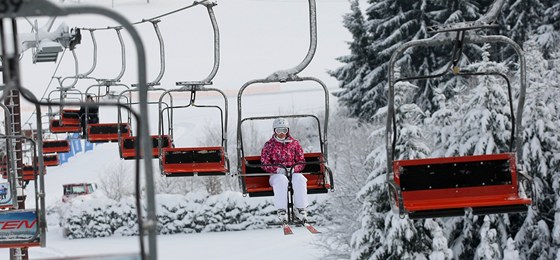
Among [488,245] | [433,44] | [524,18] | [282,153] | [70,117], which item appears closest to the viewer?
[433,44]

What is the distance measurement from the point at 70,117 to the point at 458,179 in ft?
59.9

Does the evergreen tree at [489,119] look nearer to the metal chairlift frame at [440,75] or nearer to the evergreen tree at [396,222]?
the evergreen tree at [396,222]

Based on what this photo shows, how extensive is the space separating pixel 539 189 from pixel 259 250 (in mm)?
12715

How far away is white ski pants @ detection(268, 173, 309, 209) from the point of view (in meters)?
10.4

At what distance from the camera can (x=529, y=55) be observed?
23984 millimetres

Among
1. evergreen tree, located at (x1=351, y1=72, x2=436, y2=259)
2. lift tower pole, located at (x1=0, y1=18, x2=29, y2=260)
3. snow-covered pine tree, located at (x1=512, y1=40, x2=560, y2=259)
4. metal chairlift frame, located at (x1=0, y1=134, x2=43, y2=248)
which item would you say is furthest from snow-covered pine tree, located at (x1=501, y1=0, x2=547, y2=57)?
metal chairlift frame, located at (x1=0, y1=134, x2=43, y2=248)

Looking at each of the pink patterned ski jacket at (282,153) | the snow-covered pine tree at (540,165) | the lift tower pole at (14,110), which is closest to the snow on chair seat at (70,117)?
the lift tower pole at (14,110)

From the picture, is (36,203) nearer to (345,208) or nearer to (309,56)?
(309,56)

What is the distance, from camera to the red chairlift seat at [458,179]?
7716 millimetres

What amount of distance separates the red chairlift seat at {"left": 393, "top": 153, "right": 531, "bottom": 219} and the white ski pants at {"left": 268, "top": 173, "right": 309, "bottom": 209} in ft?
9.16

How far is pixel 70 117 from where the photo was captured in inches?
982

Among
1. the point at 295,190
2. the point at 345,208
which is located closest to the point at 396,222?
the point at 345,208

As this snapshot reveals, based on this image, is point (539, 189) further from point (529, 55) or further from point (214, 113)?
point (214, 113)

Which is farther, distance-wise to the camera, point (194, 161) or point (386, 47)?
point (386, 47)
